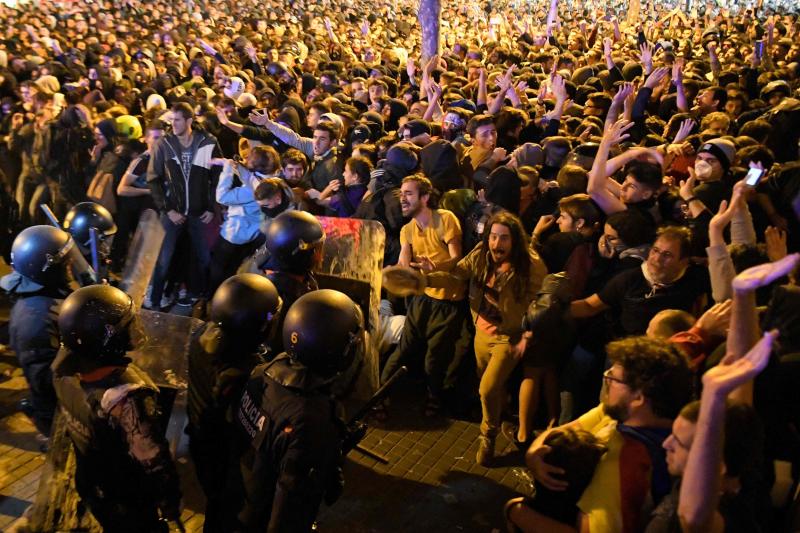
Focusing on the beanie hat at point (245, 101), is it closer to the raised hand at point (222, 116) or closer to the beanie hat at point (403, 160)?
the raised hand at point (222, 116)

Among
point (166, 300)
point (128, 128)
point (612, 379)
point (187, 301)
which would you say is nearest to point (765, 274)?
point (612, 379)

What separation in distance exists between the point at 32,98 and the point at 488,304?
22.1ft

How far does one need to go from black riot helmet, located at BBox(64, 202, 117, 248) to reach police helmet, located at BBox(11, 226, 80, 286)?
1122 mm

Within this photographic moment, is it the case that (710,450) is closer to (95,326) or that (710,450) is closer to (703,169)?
(95,326)

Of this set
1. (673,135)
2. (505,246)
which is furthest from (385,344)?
(673,135)

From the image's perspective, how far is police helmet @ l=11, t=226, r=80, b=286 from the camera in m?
3.54

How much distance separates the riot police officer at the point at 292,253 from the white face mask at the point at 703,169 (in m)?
2.97

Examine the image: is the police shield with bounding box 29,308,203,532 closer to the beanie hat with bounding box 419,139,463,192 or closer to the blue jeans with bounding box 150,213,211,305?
the beanie hat with bounding box 419,139,463,192

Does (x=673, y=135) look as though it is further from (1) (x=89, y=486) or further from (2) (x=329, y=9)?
(2) (x=329, y=9)

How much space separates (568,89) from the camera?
954 cm

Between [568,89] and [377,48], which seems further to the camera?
[377,48]

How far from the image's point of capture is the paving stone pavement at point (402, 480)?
13.0ft

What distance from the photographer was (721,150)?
16.6ft

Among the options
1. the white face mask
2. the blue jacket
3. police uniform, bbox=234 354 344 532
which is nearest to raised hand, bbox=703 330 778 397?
police uniform, bbox=234 354 344 532
